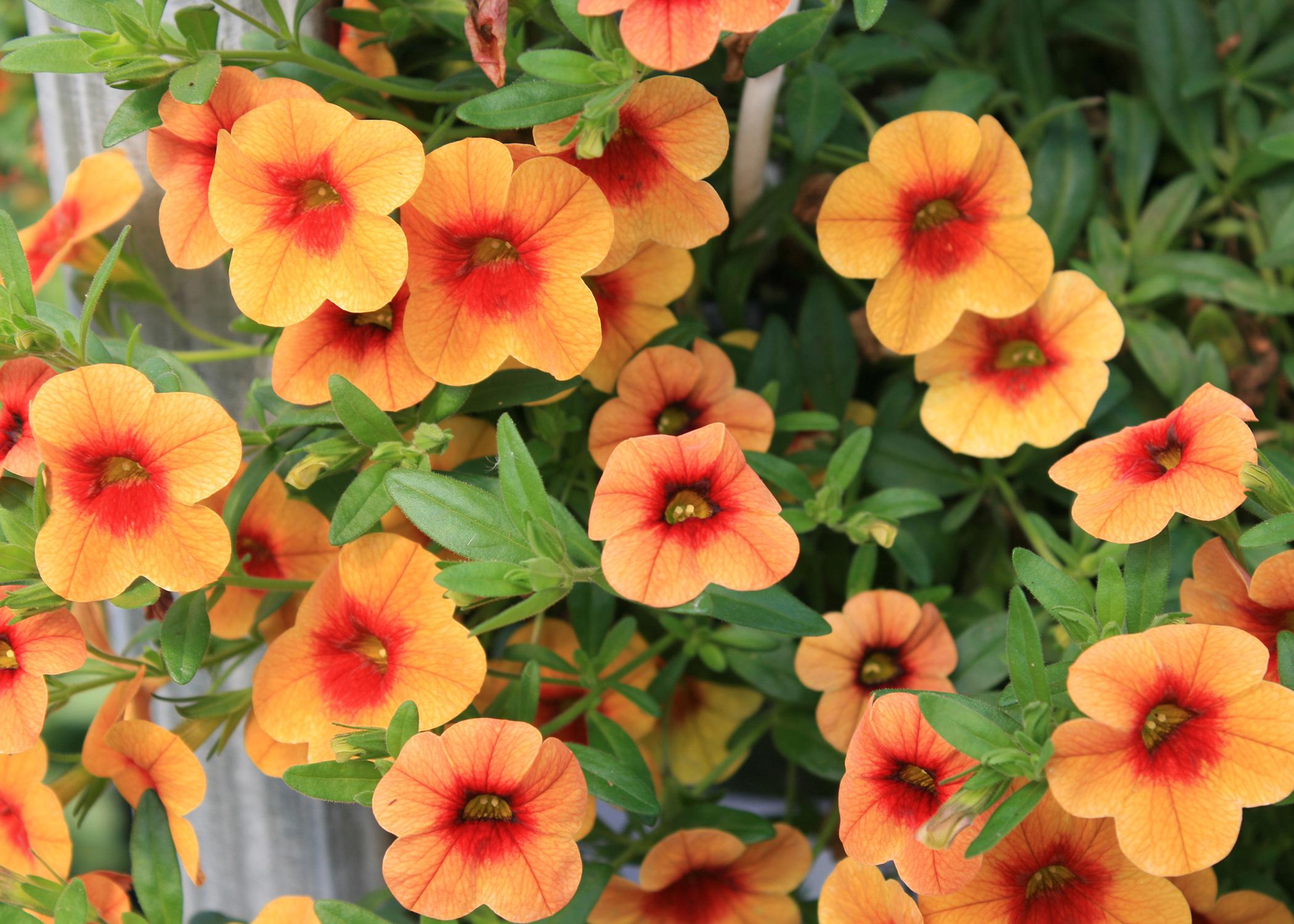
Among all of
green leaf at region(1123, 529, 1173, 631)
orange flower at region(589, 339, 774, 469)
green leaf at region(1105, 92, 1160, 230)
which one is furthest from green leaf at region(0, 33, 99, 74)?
green leaf at region(1105, 92, 1160, 230)

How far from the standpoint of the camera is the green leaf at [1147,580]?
0.74 metres

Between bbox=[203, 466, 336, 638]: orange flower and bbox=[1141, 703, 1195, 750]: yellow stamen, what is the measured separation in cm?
65

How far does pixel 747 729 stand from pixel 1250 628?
48 cm

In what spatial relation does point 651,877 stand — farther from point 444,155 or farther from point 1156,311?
point 1156,311

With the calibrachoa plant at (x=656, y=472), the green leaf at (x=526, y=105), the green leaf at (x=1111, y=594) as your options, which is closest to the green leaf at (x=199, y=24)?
the calibrachoa plant at (x=656, y=472)

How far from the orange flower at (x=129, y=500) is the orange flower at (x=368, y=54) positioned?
45 centimetres

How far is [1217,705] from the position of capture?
24.9 inches

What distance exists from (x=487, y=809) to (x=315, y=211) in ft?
1.51

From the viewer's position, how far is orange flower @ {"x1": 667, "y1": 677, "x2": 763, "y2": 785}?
1065 mm

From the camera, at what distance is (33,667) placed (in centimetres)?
76

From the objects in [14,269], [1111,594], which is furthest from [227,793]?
[1111,594]

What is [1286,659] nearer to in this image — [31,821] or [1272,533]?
[1272,533]

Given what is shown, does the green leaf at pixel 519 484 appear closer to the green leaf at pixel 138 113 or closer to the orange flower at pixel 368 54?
the green leaf at pixel 138 113

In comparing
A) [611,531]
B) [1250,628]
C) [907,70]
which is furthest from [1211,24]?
[611,531]
